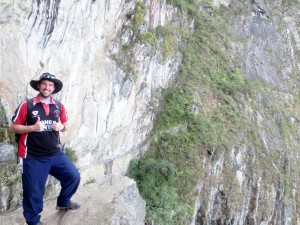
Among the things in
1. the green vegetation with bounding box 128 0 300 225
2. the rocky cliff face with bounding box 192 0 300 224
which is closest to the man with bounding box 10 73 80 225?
the green vegetation with bounding box 128 0 300 225

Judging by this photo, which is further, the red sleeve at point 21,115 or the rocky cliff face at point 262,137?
the rocky cliff face at point 262,137

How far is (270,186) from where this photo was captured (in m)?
12.9

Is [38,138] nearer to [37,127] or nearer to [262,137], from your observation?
[37,127]

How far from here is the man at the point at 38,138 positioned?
3516 millimetres

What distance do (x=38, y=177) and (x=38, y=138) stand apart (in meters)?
0.45

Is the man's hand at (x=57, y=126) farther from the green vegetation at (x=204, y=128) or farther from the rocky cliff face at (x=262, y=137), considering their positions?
the rocky cliff face at (x=262, y=137)

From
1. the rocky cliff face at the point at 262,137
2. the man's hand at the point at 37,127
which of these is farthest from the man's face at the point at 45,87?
the rocky cliff face at the point at 262,137

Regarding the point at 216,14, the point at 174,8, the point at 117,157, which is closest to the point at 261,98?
the point at 216,14

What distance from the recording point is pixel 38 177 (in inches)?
144

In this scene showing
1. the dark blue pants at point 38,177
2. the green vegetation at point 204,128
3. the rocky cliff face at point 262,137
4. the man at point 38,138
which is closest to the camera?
the man at point 38,138

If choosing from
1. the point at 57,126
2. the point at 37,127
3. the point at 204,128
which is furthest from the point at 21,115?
the point at 204,128

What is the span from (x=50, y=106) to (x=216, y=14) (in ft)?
48.8

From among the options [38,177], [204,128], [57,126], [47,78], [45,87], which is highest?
[47,78]

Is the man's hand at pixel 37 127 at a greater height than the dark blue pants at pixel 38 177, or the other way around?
the man's hand at pixel 37 127
